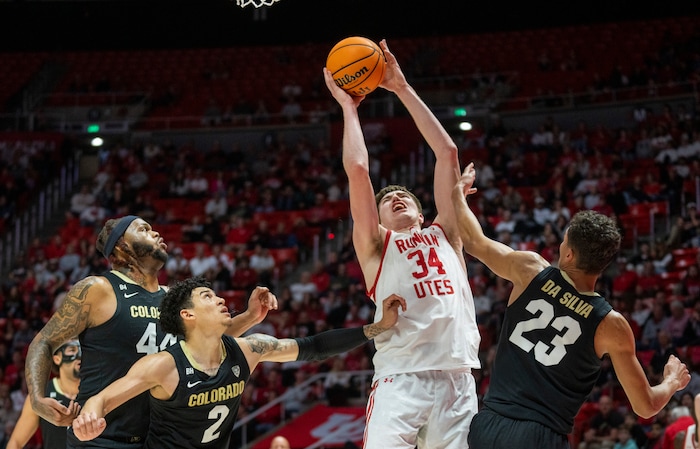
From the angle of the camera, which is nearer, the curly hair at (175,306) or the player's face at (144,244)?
the curly hair at (175,306)

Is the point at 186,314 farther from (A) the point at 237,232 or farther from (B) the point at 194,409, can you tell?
(A) the point at 237,232

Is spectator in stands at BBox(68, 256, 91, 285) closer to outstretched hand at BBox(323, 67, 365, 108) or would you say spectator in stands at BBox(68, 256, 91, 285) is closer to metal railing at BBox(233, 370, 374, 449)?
metal railing at BBox(233, 370, 374, 449)

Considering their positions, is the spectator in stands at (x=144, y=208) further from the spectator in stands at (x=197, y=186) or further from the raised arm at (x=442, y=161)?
the raised arm at (x=442, y=161)

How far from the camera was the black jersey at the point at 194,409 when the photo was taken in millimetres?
4781

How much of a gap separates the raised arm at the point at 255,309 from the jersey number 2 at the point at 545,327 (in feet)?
5.04

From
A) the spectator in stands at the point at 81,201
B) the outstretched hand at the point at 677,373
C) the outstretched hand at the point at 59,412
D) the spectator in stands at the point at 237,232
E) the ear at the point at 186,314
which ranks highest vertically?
the spectator in stands at the point at 81,201

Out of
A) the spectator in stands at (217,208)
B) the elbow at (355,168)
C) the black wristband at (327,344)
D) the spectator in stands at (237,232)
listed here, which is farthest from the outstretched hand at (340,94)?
the spectator in stands at (217,208)

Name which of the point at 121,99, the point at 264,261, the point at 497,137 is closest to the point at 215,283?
the point at 264,261

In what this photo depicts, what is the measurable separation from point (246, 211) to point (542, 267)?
14690 millimetres

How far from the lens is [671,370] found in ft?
15.0

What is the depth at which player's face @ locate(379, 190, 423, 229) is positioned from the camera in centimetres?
542

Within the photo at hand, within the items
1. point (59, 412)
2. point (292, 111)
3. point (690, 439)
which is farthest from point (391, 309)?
point (292, 111)

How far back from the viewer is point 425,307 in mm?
5047

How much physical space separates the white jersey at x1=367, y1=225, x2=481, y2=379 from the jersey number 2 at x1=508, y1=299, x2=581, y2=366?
23.8 inches
